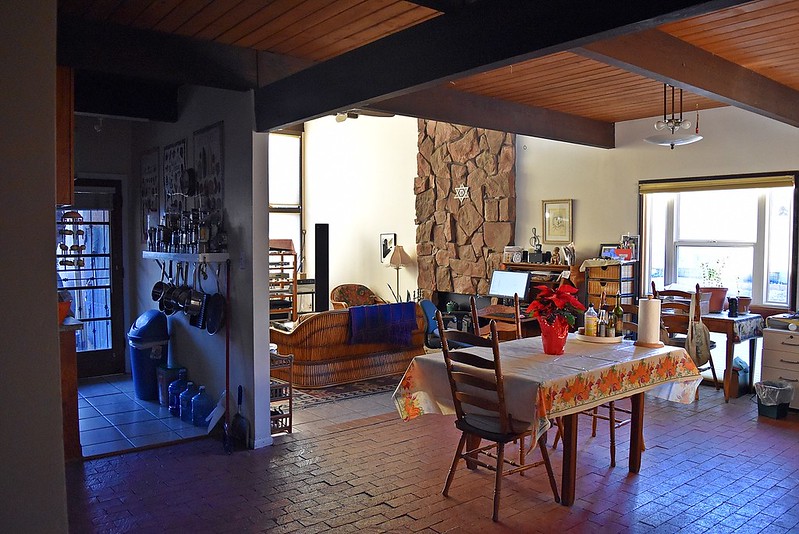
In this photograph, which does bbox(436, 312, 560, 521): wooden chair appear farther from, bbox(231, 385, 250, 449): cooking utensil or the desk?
the desk

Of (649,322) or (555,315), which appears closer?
(555,315)

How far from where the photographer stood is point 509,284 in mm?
7512

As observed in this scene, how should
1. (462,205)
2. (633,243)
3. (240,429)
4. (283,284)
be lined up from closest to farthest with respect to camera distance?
(240,429) < (633,243) < (462,205) < (283,284)

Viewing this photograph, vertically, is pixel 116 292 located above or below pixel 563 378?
above

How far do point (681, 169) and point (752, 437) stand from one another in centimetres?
293

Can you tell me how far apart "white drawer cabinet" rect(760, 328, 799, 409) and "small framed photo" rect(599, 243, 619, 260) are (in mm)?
1705

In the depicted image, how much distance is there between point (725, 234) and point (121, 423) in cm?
586

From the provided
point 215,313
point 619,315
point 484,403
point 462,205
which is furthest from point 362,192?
point 484,403

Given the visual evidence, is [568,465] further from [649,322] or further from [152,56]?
[152,56]

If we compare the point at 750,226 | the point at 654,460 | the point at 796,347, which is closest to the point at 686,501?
the point at 654,460

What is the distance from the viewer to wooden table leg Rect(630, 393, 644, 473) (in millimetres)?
4105

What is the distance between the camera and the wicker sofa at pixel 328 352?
6359mm

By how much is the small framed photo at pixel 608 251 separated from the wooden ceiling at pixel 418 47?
208 cm

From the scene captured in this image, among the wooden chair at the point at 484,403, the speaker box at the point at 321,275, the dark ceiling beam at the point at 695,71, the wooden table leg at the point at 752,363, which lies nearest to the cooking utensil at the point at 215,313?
the wooden chair at the point at 484,403
